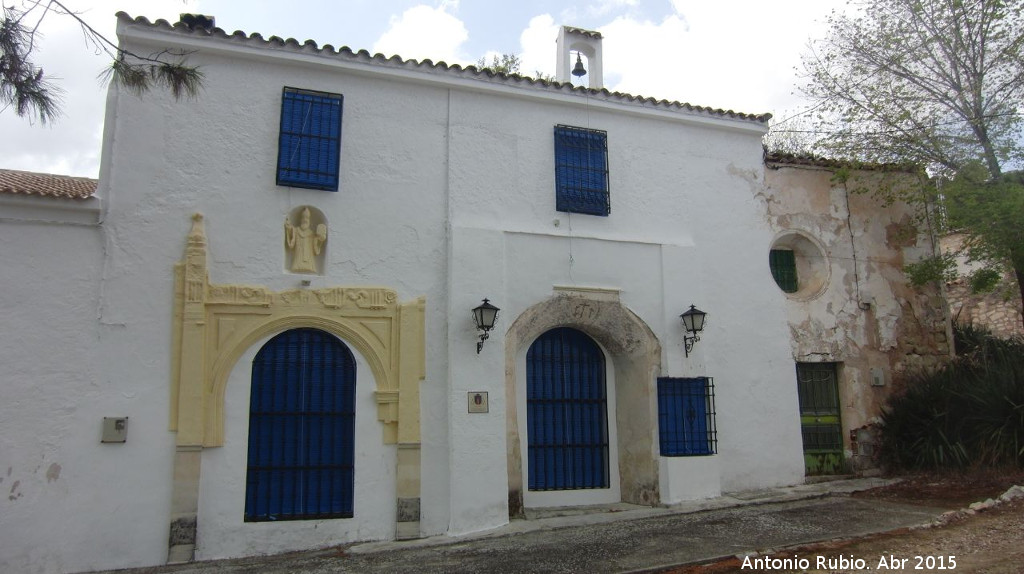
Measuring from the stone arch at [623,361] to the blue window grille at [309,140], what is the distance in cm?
297

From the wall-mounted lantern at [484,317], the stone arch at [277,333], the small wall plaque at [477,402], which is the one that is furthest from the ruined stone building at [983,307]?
the stone arch at [277,333]

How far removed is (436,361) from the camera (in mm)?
8422

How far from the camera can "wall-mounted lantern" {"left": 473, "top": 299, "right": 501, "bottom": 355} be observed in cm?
838

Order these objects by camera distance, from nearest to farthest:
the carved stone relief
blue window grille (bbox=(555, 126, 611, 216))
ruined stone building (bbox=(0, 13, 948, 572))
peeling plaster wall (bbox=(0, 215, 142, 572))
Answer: peeling plaster wall (bbox=(0, 215, 142, 572)), ruined stone building (bbox=(0, 13, 948, 572)), the carved stone relief, blue window grille (bbox=(555, 126, 611, 216))

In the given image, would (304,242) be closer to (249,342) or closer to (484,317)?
(249,342)

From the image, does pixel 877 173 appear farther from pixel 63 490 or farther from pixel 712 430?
pixel 63 490

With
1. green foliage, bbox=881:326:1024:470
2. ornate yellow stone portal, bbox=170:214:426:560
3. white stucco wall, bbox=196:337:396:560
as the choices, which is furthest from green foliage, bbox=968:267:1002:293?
white stucco wall, bbox=196:337:396:560

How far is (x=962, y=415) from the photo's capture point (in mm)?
9680

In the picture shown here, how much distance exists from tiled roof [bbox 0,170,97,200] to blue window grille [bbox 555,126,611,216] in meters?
5.59

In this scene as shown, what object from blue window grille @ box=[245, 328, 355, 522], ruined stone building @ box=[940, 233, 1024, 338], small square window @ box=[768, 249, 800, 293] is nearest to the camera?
blue window grille @ box=[245, 328, 355, 522]

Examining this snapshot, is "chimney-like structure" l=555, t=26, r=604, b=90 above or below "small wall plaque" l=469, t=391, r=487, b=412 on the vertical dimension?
above

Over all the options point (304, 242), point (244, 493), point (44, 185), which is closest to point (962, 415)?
point (304, 242)

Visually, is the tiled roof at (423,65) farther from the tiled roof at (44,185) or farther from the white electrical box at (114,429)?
the white electrical box at (114,429)

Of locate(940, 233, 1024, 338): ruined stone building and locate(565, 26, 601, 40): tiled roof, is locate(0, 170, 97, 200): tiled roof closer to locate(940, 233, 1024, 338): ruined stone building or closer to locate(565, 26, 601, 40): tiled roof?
locate(565, 26, 601, 40): tiled roof
